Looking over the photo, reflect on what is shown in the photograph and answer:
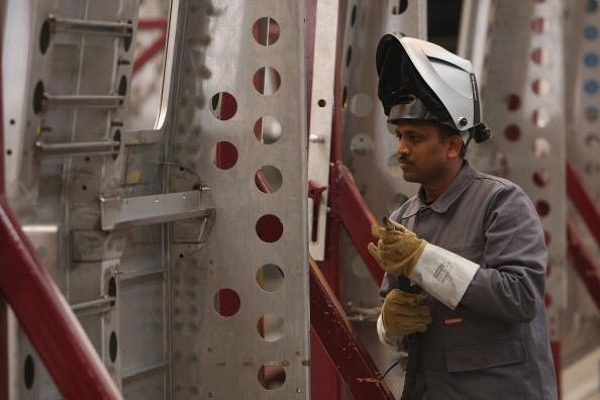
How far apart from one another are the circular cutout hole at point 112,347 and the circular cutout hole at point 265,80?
1034 mm

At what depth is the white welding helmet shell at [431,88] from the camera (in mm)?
4535

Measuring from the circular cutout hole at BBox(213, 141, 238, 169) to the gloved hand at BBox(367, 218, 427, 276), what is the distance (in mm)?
825

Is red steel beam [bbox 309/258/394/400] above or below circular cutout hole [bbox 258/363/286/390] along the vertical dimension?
above

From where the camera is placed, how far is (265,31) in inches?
208

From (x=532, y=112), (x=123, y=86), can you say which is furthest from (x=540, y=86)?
(x=123, y=86)

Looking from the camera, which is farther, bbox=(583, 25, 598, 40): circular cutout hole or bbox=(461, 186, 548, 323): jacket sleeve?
bbox=(583, 25, 598, 40): circular cutout hole

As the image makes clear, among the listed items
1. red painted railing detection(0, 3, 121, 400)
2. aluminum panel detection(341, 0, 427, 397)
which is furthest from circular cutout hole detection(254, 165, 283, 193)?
red painted railing detection(0, 3, 121, 400)

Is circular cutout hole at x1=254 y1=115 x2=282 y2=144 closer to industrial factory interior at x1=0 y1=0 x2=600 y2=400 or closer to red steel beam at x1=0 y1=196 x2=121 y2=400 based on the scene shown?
industrial factory interior at x1=0 y1=0 x2=600 y2=400

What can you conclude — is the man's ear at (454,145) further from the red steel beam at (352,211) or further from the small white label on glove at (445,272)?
the red steel beam at (352,211)

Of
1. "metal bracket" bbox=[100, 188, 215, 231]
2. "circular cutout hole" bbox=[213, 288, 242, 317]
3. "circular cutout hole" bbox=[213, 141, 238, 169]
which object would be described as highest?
"circular cutout hole" bbox=[213, 141, 238, 169]

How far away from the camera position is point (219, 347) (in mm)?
5027

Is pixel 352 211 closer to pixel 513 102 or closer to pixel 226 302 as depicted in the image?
pixel 226 302

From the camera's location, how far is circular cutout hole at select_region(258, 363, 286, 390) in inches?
196

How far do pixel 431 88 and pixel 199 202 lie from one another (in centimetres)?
94
